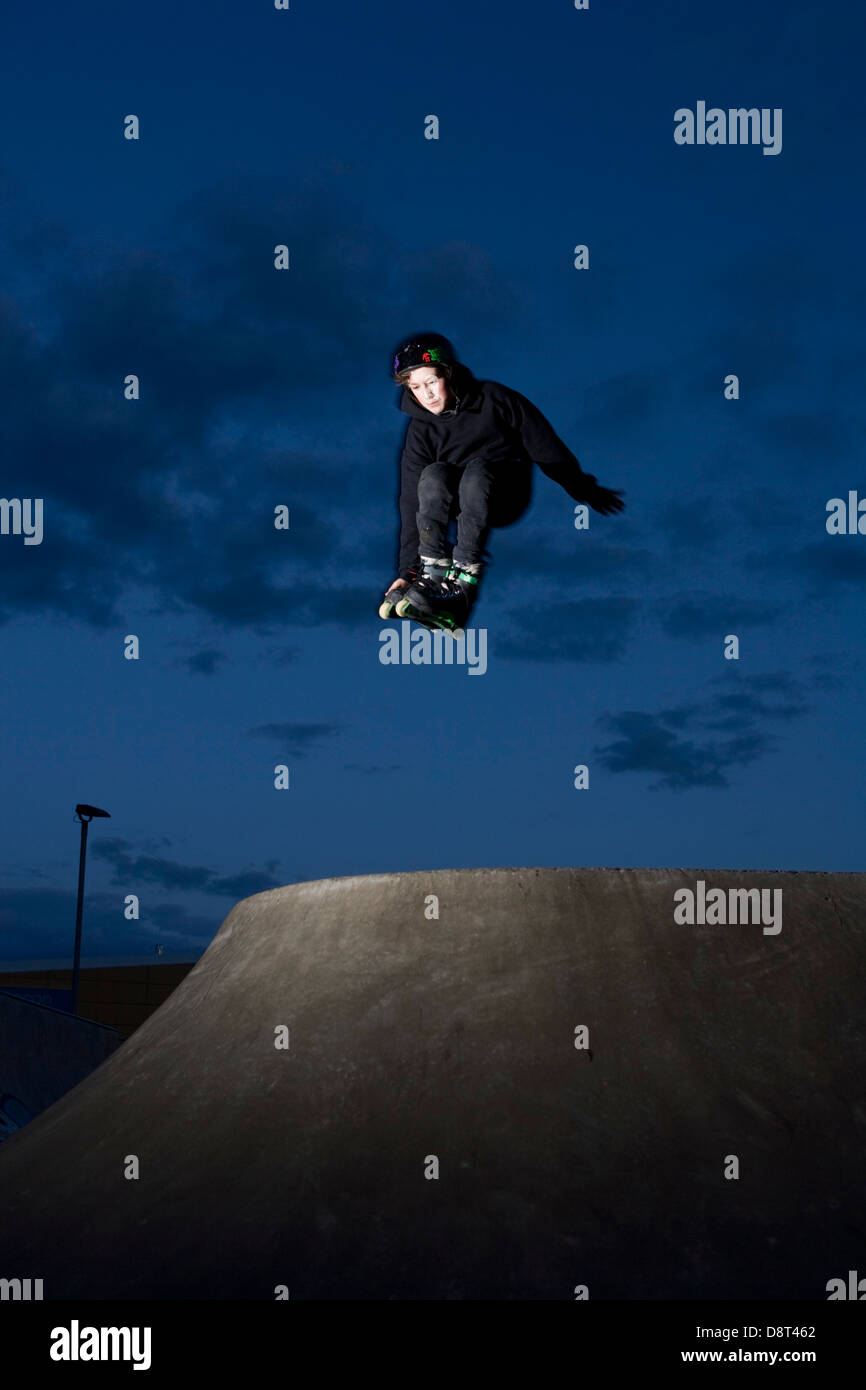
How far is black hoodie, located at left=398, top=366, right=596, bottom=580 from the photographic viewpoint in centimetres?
868

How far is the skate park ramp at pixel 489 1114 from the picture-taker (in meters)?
5.03

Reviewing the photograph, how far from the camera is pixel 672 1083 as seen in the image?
5801 mm

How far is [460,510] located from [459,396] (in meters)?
0.85

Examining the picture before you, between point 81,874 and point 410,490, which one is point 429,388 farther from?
point 81,874

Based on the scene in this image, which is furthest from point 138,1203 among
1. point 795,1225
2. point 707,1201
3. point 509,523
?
point 509,523

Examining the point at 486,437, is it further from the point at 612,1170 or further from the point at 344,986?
the point at 612,1170

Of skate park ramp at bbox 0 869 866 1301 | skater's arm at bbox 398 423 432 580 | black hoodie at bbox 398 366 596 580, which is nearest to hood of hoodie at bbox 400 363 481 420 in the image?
black hoodie at bbox 398 366 596 580

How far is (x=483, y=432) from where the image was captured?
8695 millimetres

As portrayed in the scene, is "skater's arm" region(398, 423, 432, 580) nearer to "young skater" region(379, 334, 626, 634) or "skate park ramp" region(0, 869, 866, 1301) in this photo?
"young skater" region(379, 334, 626, 634)

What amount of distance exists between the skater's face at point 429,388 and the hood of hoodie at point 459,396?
0.04m

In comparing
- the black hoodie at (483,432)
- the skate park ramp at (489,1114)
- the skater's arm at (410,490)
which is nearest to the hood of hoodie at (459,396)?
the black hoodie at (483,432)

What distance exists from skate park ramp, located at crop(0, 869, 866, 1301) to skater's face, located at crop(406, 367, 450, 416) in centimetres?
357
